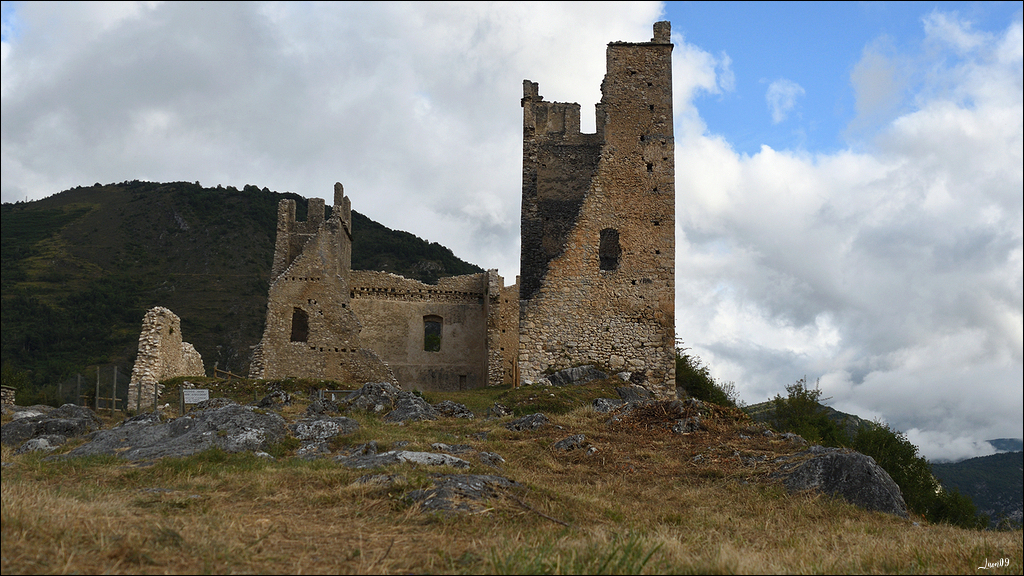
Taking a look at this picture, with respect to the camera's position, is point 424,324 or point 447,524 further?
point 424,324

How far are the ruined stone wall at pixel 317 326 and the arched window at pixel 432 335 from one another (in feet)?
13.9

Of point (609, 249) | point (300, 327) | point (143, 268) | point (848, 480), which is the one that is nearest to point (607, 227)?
point (609, 249)

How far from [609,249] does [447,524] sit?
15.1 m

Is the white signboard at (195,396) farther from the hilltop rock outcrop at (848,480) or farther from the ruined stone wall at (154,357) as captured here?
the hilltop rock outcrop at (848,480)

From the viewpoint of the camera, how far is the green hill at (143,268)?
42000mm

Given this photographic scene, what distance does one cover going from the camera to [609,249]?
65.4 ft

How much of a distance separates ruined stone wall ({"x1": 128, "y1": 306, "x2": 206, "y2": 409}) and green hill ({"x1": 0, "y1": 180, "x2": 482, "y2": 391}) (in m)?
17.7

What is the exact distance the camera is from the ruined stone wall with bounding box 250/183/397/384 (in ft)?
69.6

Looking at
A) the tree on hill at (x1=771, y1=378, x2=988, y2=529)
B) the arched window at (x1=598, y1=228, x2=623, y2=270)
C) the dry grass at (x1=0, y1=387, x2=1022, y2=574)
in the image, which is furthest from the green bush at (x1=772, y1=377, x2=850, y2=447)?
the dry grass at (x1=0, y1=387, x2=1022, y2=574)

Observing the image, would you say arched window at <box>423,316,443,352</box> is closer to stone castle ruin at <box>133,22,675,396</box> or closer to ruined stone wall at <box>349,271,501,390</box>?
ruined stone wall at <box>349,271,501,390</box>

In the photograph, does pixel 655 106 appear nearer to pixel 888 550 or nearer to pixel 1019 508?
pixel 888 550

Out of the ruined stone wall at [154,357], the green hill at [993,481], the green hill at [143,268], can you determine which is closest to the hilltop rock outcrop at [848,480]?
the ruined stone wall at [154,357]

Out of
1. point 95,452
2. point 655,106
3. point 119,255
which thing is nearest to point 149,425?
point 95,452

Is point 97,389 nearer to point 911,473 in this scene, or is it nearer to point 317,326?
point 317,326
